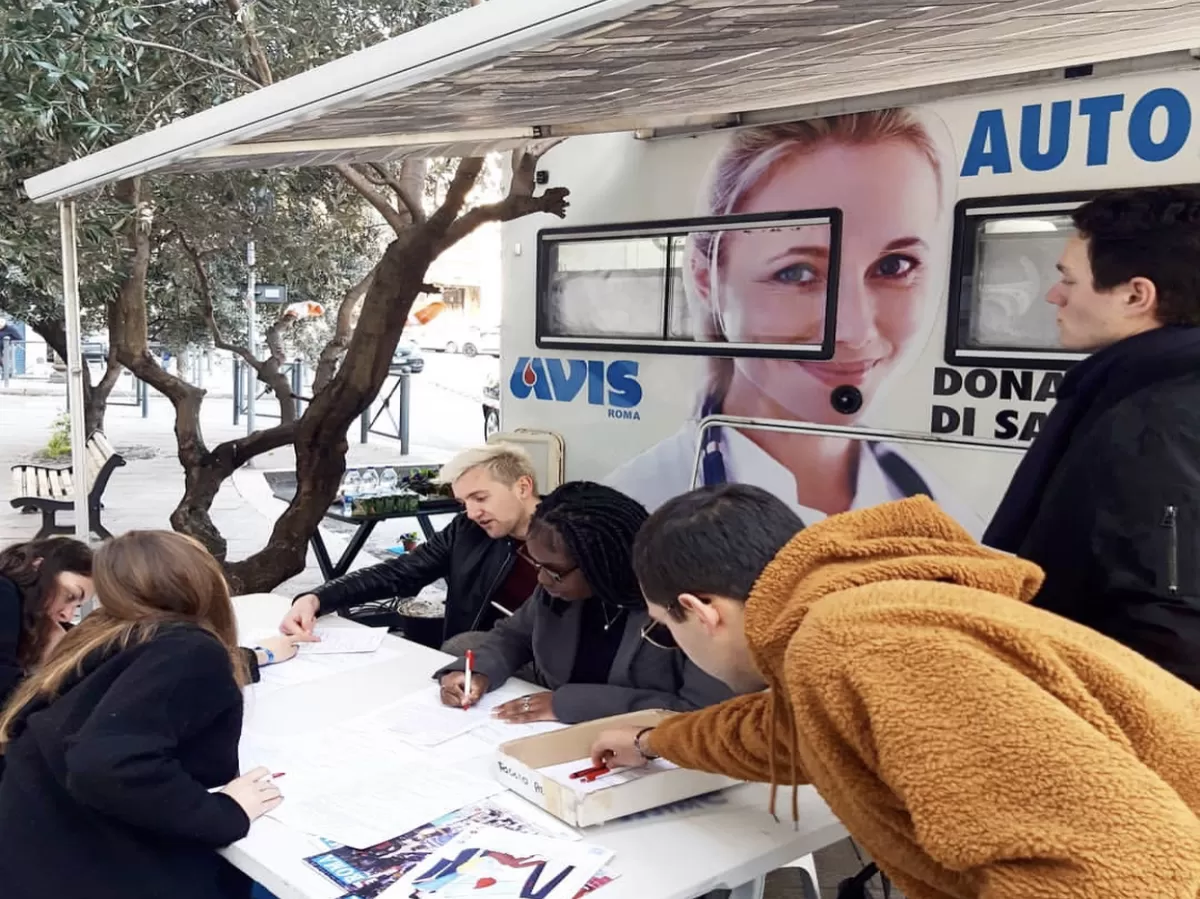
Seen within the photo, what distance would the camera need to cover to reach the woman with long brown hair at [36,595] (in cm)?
244

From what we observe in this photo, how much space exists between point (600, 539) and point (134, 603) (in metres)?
1.04

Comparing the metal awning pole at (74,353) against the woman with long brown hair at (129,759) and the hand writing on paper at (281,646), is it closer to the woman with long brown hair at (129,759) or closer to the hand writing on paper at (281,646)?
the hand writing on paper at (281,646)

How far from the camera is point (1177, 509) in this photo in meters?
1.64

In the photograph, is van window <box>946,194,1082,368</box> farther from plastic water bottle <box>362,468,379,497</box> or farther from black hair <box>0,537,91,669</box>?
plastic water bottle <box>362,468,379,497</box>

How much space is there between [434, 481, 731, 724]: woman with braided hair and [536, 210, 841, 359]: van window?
141cm

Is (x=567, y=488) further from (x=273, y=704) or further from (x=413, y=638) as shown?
(x=413, y=638)

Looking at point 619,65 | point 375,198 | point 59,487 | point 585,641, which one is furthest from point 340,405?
point 619,65

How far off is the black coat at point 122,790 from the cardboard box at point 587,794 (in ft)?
1.58

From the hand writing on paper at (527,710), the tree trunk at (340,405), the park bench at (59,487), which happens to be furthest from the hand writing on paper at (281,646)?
the park bench at (59,487)

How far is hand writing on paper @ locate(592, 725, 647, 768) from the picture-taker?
1.96 meters

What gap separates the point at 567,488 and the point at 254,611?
3.85ft

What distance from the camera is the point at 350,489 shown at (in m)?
5.69

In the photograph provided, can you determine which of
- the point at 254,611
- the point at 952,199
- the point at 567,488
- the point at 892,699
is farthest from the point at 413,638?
the point at 892,699

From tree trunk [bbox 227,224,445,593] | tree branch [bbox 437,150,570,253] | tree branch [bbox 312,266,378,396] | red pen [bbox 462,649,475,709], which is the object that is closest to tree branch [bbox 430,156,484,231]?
tree trunk [bbox 227,224,445,593]
